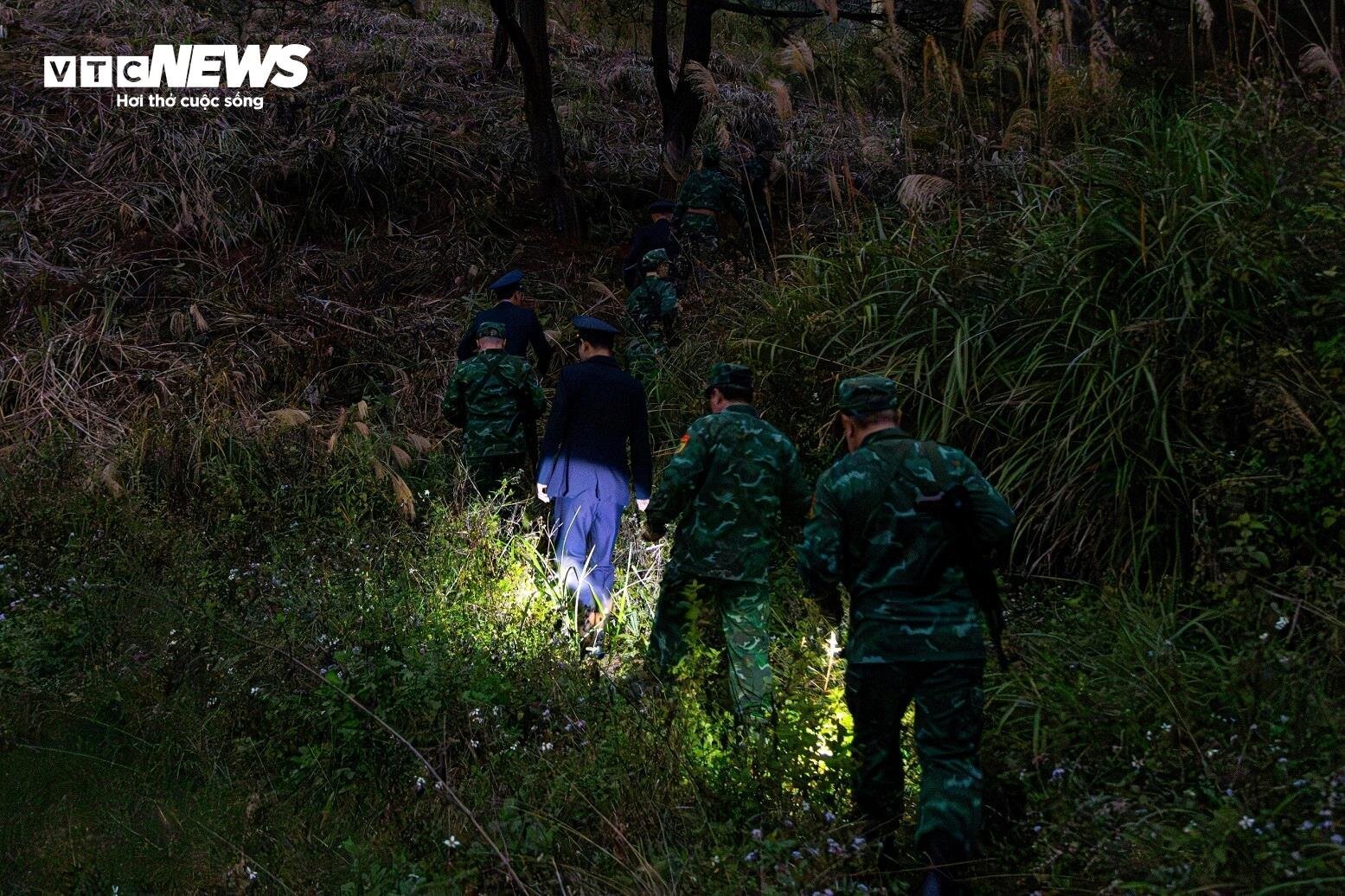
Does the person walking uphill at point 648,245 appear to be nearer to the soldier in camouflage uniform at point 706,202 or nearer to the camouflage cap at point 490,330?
the soldier in camouflage uniform at point 706,202

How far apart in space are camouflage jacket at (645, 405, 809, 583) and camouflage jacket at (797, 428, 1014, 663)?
3.30 feet

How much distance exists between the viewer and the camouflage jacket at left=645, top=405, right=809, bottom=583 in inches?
215

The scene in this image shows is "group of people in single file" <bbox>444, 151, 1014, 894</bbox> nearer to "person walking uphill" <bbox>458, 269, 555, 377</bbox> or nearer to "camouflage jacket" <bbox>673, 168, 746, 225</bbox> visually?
"person walking uphill" <bbox>458, 269, 555, 377</bbox>

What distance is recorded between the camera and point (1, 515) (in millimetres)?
7824

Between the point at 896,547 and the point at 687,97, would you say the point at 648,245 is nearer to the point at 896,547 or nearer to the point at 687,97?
the point at 687,97

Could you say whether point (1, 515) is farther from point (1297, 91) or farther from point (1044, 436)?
point (1297, 91)

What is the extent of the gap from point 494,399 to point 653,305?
2.41 meters

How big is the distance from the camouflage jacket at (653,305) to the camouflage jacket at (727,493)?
15.0 feet

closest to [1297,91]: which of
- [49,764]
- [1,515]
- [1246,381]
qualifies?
[1246,381]

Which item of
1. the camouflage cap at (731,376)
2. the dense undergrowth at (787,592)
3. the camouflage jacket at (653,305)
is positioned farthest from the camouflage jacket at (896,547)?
the camouflage jacket at (653,305)

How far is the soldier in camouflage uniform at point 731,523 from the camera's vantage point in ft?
17.9

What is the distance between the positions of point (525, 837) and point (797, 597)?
2.80 meters

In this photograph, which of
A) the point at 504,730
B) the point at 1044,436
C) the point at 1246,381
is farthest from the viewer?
the point at 1044,436

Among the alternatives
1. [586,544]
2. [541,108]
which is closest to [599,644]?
[586,544]
